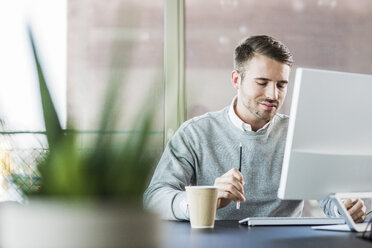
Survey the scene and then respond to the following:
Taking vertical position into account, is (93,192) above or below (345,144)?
above

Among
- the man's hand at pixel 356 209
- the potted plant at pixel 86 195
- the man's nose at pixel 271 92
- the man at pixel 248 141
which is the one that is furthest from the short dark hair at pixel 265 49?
the potted plant at pixel 86 195

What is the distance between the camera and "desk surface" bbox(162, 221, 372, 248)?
1.10 meters

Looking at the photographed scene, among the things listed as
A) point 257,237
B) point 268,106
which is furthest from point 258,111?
point 257,237

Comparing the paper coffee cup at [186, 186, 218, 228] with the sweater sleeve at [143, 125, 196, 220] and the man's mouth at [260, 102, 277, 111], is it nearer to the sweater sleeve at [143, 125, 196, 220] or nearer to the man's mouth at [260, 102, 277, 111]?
the sweater sleeve at [143, 125, 196, 220]

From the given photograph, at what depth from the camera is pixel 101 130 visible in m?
0.25

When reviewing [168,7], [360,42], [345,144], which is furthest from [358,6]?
[345,144]

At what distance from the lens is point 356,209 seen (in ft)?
4.99

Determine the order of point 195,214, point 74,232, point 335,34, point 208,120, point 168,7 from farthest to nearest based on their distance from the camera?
point 335,34 < point 168,7 < point 208,120 < point 195,214 < point 74,232

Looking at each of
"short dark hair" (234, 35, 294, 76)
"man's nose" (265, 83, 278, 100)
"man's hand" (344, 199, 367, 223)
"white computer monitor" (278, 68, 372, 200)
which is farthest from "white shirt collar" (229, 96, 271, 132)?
"white computer monitor" (278, 68, 372, 200)

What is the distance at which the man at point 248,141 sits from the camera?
6.72 feet

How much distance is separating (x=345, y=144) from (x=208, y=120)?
38.6 inches

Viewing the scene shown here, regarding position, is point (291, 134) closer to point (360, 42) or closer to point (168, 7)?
point (168, 7)

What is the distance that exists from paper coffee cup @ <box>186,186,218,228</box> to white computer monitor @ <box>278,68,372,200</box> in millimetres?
176

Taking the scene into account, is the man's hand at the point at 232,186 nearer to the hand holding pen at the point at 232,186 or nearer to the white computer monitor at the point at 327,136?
the hand holding pen at the point at 232,186
